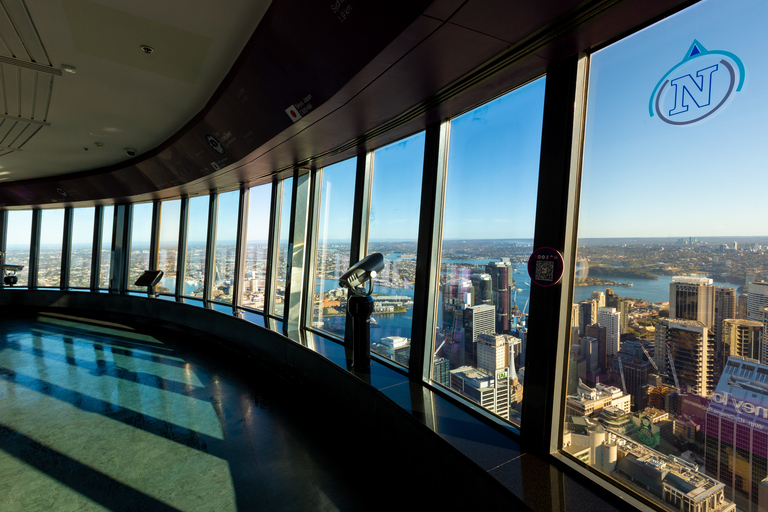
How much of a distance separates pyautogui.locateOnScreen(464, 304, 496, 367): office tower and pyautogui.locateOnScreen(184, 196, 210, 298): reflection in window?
613 cm

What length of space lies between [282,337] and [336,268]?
3.40ft

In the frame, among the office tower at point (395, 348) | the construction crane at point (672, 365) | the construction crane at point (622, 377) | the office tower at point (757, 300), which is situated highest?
the office tower at point (757, 300)

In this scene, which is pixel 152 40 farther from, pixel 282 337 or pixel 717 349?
pixel 717 349

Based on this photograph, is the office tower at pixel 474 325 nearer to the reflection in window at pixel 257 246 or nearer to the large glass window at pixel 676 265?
the large glass window at pixel 676 265

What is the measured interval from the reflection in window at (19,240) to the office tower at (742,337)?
42.2 ft

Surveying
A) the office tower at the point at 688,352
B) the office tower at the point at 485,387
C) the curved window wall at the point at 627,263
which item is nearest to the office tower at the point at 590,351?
the curved window wall at the point at 627,263

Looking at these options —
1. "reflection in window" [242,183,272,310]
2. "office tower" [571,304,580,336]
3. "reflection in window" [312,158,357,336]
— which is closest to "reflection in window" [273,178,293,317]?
"reflection in window" [242,183,272,310]

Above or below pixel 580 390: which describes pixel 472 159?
above

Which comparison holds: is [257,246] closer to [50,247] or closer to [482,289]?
[482,289]

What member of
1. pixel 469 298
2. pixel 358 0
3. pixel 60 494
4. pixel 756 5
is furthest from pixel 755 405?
pixel 60 494

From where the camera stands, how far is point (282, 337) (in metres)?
4.25

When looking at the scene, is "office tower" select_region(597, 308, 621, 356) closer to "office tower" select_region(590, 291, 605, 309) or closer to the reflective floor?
"office tower" select_region(590, 291, 605, 309)

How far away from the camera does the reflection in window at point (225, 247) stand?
641 centimetres

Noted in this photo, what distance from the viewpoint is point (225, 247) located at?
661cm
